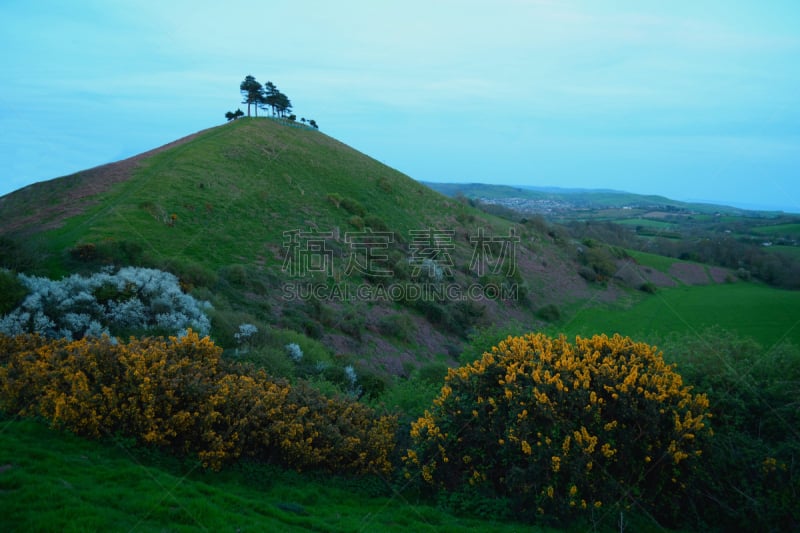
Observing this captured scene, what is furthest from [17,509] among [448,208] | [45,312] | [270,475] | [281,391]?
[448,208]

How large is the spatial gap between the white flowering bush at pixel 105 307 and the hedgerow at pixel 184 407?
209 centimetres

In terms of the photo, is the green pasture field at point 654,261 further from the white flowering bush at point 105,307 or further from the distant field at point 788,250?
the white flowering bush at point 105,307

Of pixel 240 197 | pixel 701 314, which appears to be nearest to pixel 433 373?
pixel 240 197

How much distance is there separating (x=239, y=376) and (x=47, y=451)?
11.2ft

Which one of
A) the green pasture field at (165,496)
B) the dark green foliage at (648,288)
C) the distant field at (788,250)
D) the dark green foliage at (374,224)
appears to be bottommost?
the dark green foliage at (648,288)

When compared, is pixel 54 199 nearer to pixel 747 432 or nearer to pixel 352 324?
pixel 352 324

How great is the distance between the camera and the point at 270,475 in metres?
7.75

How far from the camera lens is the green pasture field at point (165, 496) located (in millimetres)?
5023

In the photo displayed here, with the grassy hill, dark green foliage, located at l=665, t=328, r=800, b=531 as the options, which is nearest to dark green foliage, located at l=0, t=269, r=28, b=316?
the grassy hill

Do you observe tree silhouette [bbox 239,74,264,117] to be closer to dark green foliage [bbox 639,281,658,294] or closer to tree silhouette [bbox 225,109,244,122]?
tree silhouette [bbox 225,109,244,122]

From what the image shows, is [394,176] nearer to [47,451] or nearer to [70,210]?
[70,210]

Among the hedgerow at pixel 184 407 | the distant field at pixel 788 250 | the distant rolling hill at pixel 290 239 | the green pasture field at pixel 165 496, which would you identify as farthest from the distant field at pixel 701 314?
the green pasture field at pixel 165 496

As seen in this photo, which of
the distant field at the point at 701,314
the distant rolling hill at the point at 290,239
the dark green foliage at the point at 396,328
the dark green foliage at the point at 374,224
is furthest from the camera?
the dark green foliage at the point at 374,224

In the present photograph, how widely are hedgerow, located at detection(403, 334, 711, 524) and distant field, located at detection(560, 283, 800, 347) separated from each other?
20707 mm
